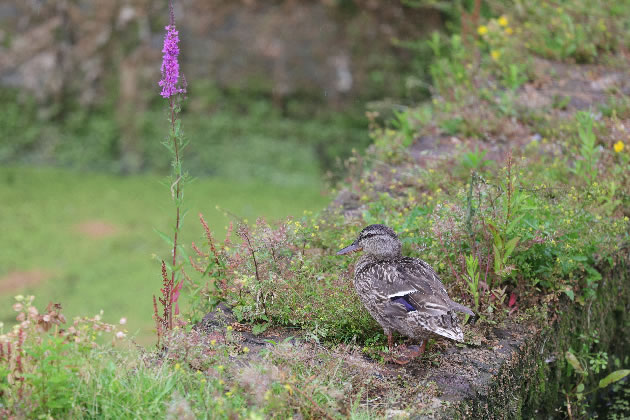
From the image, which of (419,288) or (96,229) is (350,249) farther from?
(96,229)

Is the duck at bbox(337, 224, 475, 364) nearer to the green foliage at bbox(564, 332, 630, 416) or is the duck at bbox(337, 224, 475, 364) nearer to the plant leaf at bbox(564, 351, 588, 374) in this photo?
the plant leaf at bbox(564, 351, 588, 374)

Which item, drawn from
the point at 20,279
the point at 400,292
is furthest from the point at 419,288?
the point at 20,279

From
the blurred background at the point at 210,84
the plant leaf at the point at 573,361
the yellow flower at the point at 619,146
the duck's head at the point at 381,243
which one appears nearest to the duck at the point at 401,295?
the duck's head at the point at 381,243

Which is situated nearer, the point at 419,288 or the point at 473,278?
the point at 419,288

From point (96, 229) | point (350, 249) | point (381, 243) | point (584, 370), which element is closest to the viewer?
point (381, 243)

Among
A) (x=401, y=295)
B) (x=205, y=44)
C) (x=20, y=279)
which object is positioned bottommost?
(x=401, y=295)

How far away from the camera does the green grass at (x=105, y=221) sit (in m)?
6.70

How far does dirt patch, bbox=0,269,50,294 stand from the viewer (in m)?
6.75

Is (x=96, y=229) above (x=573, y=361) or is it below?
above

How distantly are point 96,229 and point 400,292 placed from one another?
4972 mm

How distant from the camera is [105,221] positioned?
7.96m

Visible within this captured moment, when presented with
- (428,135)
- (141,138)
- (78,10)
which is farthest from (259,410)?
(78,10)

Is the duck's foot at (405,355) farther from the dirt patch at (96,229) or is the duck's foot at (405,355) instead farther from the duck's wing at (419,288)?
the dirt patch at (96,229)

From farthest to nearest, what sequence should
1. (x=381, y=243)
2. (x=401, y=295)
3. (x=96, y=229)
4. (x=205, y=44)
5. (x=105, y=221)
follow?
(x=205, y=44), (x=105, y=221), (x=96, y=229), (x=381, y=243), (x=401, y=295)
